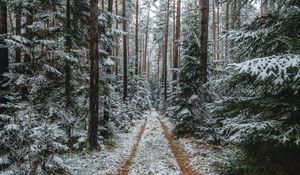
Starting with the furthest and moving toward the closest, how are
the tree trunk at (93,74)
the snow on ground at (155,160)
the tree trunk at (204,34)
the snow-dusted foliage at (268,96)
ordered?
1. the tree trunk at (204,34)
2. the tree trunk at (93,74)
3. the snow on ground at (155,160)
4. the snow-dusted foliage at (268,96)

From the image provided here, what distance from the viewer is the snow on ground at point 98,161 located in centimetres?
923

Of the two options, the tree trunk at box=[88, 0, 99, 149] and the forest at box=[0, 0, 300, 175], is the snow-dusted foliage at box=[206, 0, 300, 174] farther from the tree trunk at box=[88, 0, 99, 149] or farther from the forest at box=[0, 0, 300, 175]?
the tree trunk at box=[88, 0, 99, 149]


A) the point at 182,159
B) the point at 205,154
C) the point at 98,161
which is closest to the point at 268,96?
the point at 205,154

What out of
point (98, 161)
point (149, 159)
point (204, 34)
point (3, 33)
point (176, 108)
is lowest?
point (149, 159)

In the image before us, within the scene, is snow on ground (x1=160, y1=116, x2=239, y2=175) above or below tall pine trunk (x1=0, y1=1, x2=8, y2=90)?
below

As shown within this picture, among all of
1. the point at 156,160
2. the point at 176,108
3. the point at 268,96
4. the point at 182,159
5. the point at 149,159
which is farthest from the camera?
the point at 176,108

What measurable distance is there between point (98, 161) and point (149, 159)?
6.89ft

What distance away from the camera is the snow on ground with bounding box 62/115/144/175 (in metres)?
9.23

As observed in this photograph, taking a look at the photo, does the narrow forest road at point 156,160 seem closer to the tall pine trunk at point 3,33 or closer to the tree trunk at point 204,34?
the tree trunk at point 204,34

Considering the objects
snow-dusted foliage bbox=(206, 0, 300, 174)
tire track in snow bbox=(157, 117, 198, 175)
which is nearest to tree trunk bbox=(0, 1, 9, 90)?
tire track in snow bbox=(157, 117, 198, 175)

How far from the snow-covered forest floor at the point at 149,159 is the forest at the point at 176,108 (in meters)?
0.04

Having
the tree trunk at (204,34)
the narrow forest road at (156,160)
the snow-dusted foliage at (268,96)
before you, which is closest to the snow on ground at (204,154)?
the narrow forest road at (156,160)

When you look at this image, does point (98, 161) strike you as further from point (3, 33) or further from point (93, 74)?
point (3, 33)

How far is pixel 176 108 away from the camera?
16750 millimetres
